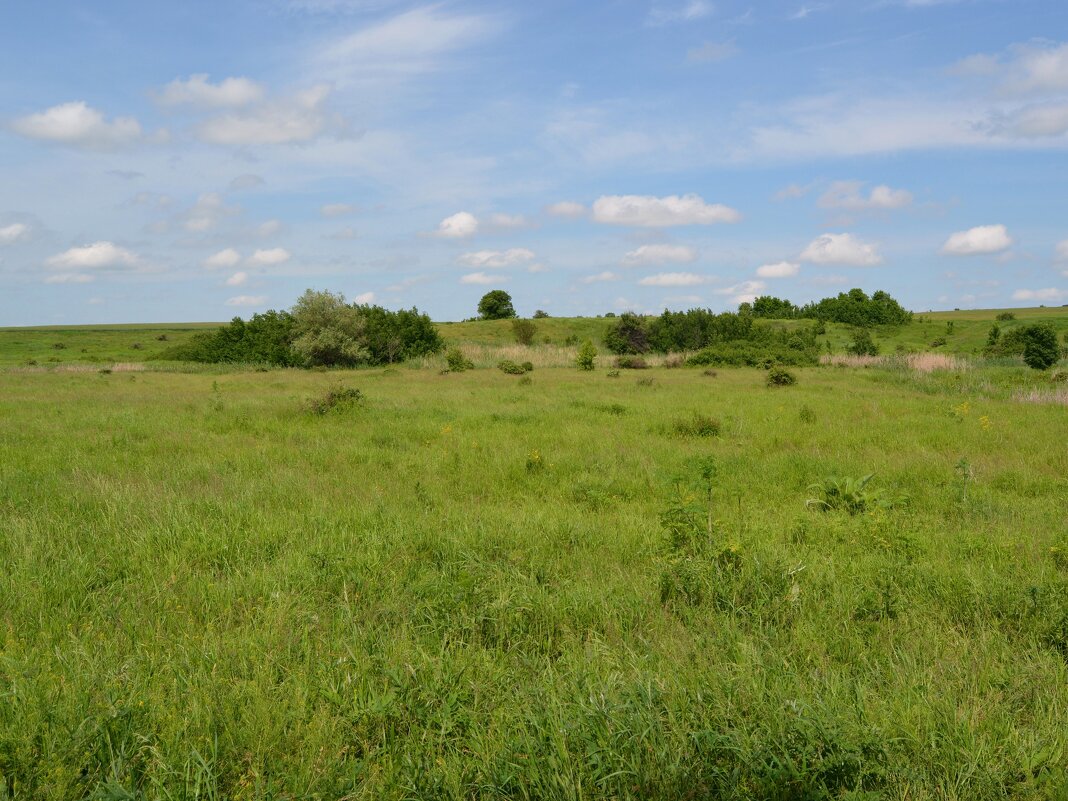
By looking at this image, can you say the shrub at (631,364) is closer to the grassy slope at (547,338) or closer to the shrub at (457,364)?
the shrub at (457,364)

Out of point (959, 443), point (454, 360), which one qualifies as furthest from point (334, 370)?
point (959, 443)

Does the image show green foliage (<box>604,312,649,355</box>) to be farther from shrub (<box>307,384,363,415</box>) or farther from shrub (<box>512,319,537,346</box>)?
shrub (<box>307,384,363,415</box>)

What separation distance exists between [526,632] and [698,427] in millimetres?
9135

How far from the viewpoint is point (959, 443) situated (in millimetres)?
10977

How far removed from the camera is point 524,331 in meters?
67.6

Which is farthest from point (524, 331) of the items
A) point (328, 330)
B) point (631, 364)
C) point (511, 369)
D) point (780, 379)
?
point (780, 379)

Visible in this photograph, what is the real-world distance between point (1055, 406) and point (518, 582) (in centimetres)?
1715

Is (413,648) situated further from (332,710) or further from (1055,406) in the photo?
(1055,406)

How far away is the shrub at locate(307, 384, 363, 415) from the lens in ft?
48.3

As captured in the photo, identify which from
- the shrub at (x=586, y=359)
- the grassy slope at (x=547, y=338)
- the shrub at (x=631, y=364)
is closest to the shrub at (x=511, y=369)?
the shrub at (x=586, y=359)

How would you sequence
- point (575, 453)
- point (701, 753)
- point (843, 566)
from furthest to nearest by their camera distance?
1. point (575, 453)
2. point (843, 566)
3. point (701, 753)

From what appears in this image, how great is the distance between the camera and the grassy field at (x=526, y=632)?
2.62 m

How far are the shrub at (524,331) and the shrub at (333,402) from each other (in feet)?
164

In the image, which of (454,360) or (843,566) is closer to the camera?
(843,566)
